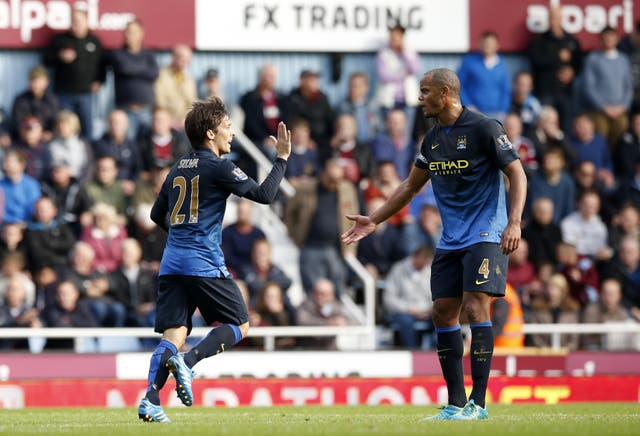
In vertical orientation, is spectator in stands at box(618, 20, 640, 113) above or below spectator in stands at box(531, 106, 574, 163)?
above

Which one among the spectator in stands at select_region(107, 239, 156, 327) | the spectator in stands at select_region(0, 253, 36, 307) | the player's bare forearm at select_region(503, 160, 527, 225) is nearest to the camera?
the player's bare forearm at select_region(503, 160, 527, 225)

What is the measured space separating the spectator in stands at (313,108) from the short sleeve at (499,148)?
9262mm

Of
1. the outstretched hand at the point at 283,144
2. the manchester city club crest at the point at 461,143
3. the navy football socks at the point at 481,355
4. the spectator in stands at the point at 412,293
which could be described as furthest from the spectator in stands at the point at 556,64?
the outstretched hand at the point at 283,144

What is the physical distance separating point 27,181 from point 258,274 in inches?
120

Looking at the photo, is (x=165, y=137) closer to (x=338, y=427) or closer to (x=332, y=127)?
(x=332, y=127)

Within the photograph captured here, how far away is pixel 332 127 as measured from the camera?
19.4m

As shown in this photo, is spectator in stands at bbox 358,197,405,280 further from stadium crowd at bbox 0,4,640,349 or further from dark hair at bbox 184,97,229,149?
dark hair at bbox 184,97,229,149

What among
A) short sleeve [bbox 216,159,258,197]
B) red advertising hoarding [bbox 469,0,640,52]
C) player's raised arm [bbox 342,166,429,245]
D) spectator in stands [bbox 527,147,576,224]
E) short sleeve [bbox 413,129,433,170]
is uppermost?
red advertising hoarding [bbox 469,0,640,52]

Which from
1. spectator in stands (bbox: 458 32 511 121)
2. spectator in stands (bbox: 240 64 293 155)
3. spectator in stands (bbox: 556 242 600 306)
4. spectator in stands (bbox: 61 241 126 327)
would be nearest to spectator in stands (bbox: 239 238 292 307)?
spectator in stands (bbox: 61 241 126 327)

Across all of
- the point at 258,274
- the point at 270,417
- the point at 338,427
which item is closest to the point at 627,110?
the point at 258,274

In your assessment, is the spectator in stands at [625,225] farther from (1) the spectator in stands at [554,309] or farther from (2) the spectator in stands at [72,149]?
(2) the spectator in stands at [72,149]

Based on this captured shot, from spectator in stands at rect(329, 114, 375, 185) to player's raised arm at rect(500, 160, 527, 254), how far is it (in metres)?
9.01

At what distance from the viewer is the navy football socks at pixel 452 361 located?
10.0m

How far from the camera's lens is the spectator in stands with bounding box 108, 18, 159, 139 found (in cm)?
1872
